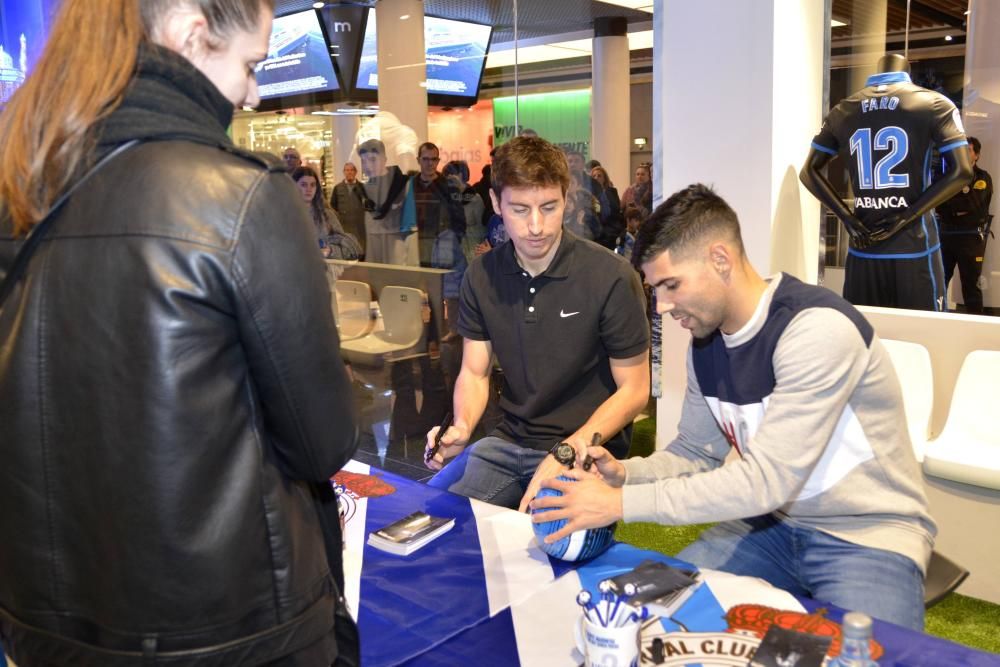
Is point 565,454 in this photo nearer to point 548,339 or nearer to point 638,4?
point 548,339

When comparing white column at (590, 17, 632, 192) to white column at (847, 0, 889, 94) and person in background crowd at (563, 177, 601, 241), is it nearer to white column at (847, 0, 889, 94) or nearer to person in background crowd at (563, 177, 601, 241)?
person in background crowd at (563, 177, 601, 241)

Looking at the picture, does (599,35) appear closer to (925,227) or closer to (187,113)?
(925,227)

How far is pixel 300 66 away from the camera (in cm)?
584

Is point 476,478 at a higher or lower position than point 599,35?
lower

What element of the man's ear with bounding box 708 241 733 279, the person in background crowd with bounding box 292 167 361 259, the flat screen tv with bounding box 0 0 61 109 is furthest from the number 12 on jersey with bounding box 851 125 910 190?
→ the flat screen tv with bounding box 0 0 61 109

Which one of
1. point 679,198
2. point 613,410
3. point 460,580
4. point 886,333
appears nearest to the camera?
point 460,580

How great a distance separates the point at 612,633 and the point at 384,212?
4.77 metres

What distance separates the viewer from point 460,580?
1.44 m

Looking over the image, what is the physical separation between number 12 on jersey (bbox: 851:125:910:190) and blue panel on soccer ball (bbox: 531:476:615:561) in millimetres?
2541

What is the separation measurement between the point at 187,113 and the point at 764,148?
286 centimetres

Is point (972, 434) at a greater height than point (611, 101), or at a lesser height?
lesser

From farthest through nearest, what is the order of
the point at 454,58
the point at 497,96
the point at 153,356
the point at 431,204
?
Result: 1. the point at 431,204
2. the point at 454,58
3. the point at 497,96
4. the point at 153,356

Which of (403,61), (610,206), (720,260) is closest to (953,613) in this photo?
(720,260)

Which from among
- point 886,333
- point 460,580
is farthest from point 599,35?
point 460,580
